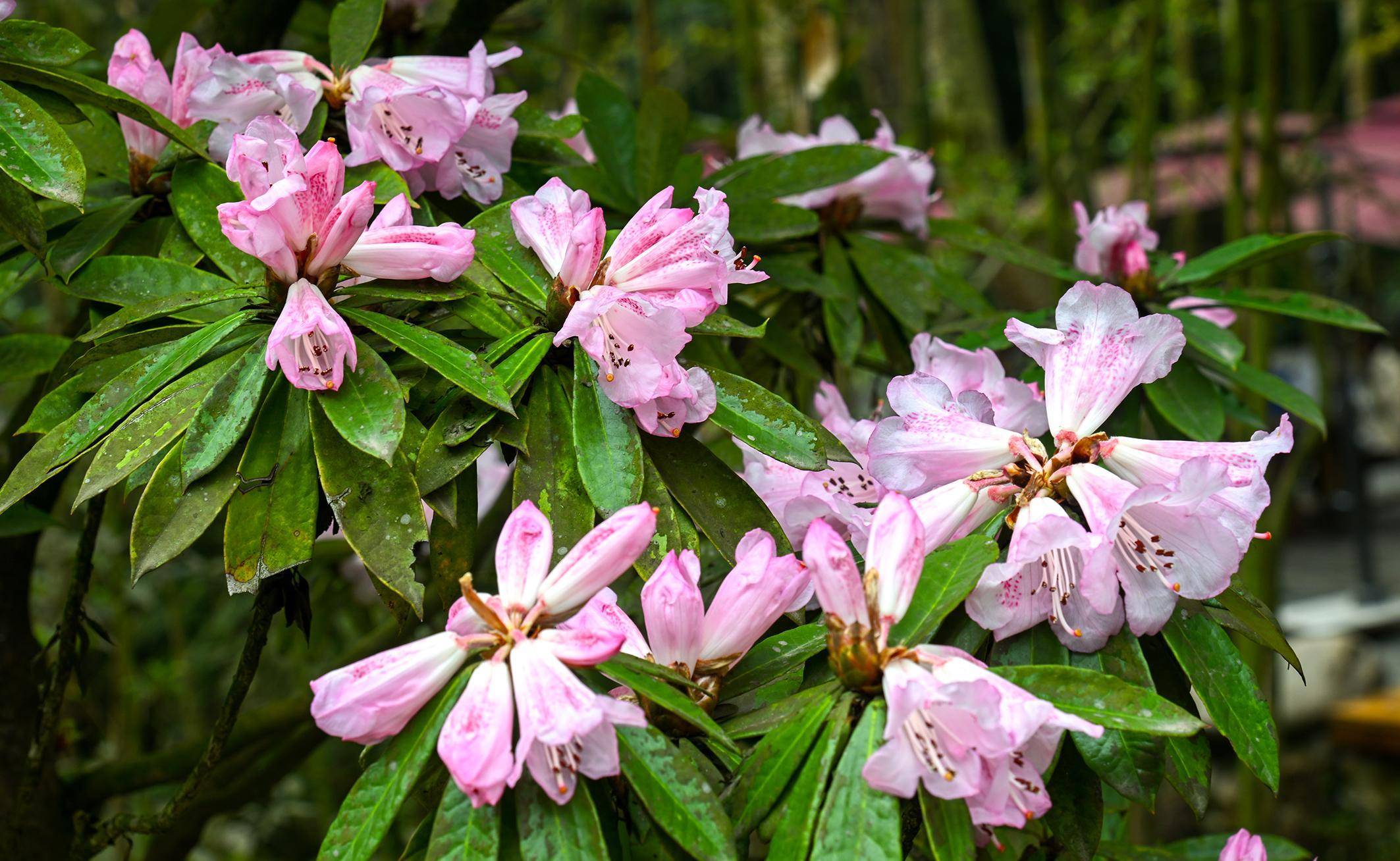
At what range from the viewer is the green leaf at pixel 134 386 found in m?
0.86

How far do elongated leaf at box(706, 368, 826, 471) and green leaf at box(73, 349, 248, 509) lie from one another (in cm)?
36

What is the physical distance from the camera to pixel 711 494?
3.08 feet

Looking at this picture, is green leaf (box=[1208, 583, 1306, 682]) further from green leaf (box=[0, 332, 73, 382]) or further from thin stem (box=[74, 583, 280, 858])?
green leaf (box=[0, 332, 73, 382])

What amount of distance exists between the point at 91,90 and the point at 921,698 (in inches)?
31.5

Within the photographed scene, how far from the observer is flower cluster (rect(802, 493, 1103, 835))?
70 cm

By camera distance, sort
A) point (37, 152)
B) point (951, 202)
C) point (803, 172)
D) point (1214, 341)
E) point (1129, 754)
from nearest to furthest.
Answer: point (1129, 754), point (37, 152), point (1214, 341), point (803, 172), point (951, 202)

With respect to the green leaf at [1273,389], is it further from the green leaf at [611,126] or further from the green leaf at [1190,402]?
the green leaf at [611,126]

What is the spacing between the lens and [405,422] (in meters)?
0.88

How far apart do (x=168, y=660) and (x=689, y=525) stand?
3856 mm

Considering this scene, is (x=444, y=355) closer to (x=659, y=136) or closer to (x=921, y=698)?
(x=921, y=698)

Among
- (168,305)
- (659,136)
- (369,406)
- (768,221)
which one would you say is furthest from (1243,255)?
(168,305)

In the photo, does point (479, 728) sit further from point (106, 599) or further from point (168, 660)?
point (168, 660)

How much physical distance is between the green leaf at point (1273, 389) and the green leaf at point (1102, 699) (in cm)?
60

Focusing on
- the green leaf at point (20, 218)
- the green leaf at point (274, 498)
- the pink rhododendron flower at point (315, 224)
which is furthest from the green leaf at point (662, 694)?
the green leaf at point (20, 218)
